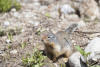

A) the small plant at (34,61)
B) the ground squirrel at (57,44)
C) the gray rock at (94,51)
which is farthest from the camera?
the ground squirrel at (57,44)

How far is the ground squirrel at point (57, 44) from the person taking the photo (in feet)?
17.4

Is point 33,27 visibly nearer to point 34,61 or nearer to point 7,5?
point 7,5

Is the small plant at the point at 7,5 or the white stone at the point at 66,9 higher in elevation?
the small plant at the point at 7,5

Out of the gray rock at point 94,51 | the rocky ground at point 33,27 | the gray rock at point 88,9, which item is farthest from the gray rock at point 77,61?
the gray rock at point 88,9

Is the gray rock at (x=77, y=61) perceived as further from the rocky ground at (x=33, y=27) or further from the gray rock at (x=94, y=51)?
the rocky ground at (x=33, y=27)

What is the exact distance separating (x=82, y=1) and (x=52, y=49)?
4.42m

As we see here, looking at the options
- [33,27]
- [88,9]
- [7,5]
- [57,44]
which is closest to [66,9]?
[88,9]

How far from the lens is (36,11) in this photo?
8.87 meters

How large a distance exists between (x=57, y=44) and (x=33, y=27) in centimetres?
215

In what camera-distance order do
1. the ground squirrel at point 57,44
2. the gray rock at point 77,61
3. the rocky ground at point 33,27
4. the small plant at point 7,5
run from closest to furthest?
the gray rock at point 77,61 < the ground squirrel at point 57,44 < the rocky ground at point 33,27 < the small plant at point 7,5

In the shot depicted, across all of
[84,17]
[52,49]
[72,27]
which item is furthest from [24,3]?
[52,49]

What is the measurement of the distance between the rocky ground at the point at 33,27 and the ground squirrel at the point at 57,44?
230 millimetres

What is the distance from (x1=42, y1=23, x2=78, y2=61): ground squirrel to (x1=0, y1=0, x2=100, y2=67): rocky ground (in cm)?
23

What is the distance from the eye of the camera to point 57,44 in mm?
5512
